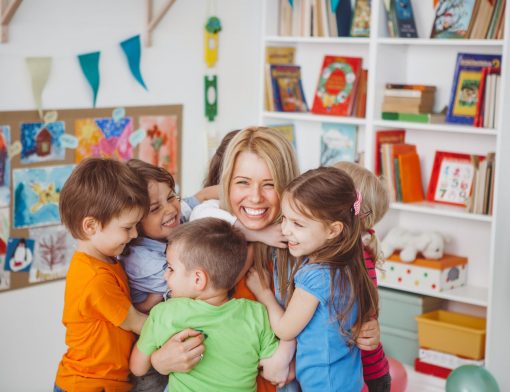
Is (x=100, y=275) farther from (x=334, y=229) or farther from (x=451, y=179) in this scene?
(x=451, y=179)

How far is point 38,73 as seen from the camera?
11.4ft

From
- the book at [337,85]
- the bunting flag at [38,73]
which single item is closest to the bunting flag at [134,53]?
the bunting flag at [38,73]

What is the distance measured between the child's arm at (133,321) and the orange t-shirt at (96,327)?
0.06 feet

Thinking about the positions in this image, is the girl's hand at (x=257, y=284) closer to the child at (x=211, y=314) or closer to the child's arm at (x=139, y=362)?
the child at (x=211, y=314)

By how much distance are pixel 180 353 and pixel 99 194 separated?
1.36 feet

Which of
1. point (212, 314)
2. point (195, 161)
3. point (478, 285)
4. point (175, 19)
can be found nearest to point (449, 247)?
point (478, 285)

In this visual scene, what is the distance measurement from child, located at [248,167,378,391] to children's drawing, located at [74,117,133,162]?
192cm

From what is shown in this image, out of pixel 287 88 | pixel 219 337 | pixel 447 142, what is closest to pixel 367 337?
pixel 219 337

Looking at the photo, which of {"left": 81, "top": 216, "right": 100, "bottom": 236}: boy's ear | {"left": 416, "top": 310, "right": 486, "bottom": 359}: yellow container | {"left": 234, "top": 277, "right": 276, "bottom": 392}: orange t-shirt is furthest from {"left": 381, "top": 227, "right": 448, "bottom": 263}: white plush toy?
{"left": 81, "top": 216, "right": 100, "bottom": 236}: boy's ear

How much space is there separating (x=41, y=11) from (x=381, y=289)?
2.09 meters

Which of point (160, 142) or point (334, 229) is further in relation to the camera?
point (160, 142)

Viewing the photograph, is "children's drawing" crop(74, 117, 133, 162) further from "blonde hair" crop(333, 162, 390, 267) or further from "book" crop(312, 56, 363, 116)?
"blonde hair" crop(333, 162, 390, 267)

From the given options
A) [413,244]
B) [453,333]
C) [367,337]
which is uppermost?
[367,337]

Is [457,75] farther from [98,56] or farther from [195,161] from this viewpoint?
[98,56]
